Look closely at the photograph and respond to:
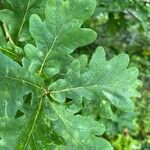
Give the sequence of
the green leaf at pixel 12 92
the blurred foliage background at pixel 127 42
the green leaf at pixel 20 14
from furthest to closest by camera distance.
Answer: the blurred foliage background at pixel 127 42 < the green leaf at pixel 20 14 < the green leaf at pixel 12 92

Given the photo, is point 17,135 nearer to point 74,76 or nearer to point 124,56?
point 74,76

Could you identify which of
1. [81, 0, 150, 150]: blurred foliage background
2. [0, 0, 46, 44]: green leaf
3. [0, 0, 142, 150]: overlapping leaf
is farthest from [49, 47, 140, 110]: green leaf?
[81, 0, 150, 150]: blurred foliage background

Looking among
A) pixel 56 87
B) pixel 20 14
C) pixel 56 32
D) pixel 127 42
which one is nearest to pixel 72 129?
pixel 56 87

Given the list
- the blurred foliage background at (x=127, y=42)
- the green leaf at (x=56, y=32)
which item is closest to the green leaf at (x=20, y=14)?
the green leaf at (x=56, y=32)

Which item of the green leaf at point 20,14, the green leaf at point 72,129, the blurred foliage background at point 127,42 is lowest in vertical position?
the blurred foliage background at point 127,42

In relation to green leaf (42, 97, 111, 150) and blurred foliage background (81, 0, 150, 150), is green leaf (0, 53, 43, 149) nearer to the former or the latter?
green leaf (42, 97, 111, 150)

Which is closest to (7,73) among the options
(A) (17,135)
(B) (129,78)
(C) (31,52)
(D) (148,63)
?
(C) (31,52)

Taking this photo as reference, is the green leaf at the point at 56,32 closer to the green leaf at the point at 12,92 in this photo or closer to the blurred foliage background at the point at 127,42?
the green leaf at the point at 12,92
